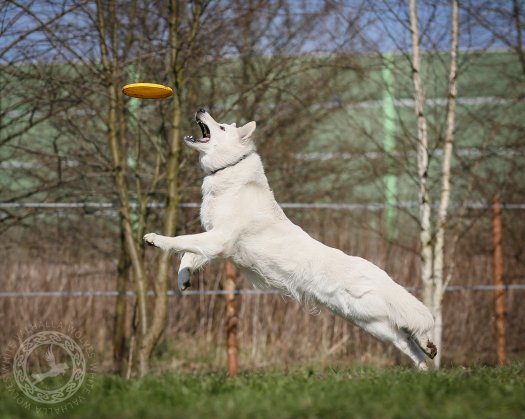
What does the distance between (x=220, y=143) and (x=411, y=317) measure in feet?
6.58

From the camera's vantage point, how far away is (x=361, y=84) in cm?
1016

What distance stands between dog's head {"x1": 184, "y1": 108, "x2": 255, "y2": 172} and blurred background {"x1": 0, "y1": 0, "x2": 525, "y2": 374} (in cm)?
137

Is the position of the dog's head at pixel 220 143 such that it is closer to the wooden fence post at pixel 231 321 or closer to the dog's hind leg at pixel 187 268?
the dog's hind leg at pixel 187 268

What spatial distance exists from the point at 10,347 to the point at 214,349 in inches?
93.3

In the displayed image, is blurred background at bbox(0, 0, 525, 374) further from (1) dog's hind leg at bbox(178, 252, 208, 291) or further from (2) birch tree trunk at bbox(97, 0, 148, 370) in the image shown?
(1) dog's hind leg at bbox(178, 252, 208, 291)

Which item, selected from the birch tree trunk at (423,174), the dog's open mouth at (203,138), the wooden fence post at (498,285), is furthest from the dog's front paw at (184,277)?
the wooden fence post at (498,285)

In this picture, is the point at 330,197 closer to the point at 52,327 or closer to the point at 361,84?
the point at 361,84

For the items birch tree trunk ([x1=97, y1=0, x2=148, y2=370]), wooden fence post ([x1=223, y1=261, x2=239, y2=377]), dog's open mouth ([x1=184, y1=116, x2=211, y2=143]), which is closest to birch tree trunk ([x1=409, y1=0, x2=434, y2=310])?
wooden fence post ([x1=223, y1=261, x2=239, y2=377])

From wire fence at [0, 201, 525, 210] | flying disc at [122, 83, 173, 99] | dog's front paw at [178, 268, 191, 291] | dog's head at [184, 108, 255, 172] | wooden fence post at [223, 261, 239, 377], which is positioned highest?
flying disc at [122, 83, 173, 99]

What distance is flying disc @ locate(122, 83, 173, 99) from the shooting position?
583 cm

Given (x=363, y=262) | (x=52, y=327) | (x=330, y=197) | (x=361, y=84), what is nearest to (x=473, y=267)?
Result: (x=330, y=197)

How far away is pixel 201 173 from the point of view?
822 cm

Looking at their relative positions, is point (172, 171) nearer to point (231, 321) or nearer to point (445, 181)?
point (231, 321)

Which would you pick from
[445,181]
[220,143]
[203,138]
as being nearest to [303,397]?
[220,143]
